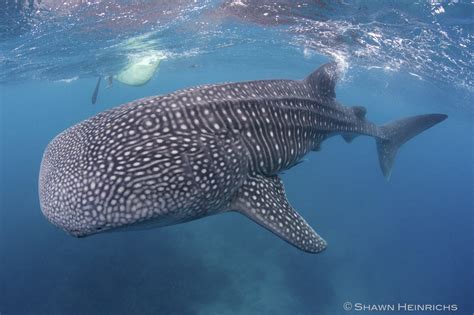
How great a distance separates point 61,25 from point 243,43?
13.0 meters

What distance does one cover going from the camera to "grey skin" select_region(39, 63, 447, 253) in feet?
11.7

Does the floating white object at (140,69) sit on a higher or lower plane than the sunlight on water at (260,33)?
lower

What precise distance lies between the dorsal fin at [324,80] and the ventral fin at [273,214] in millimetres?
3055

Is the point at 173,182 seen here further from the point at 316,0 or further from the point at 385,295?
the point at 385,295

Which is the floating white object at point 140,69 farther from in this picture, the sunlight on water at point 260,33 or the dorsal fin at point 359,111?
the dorsal fin at point 359,111

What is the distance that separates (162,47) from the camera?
24.6 metres

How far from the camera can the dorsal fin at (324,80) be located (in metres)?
6.95

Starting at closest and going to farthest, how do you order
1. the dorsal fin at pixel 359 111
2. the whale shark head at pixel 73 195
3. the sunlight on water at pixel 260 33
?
the whale shark head at pixel 73 195 → the dorsal fin at pixel 359 111 → the sunlight on water at pixel 260 33

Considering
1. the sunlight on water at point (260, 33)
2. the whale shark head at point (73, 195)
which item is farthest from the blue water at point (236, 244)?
the whale shark head at point (73, 195)

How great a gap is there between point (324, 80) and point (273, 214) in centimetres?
378

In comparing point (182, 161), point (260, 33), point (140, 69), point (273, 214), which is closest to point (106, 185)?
point (182, 161)

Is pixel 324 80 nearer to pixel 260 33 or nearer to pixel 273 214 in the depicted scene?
pixel 273 214

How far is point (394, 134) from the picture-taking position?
10117 millimetres

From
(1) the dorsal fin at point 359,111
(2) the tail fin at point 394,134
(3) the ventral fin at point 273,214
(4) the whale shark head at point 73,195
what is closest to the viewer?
(4) the whale shark head at point 73,195
